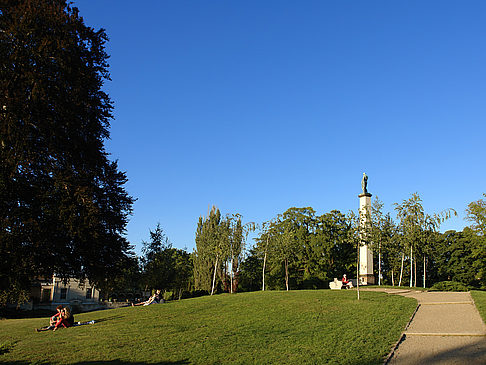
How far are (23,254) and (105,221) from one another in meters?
2.93

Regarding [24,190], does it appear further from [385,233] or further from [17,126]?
[385,233]

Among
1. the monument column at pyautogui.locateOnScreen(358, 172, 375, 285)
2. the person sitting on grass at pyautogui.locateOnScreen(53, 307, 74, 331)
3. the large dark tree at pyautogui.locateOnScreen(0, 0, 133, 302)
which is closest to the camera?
the large dark tree at pyautogui.locateOnScreen(0, 0, 133, 302)

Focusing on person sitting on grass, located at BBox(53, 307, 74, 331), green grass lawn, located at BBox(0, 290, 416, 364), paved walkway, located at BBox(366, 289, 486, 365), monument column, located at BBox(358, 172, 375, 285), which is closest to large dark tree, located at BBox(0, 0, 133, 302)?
green grass lawn, located at BBox(0, 290, 416, 364)

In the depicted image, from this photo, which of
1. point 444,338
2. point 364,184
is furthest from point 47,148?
point 364,184

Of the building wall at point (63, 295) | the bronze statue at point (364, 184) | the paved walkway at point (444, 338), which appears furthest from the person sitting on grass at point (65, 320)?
the building wall at point (63, 295)

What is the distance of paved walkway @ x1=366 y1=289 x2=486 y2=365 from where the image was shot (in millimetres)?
9289

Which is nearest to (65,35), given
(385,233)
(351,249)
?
(385,233)

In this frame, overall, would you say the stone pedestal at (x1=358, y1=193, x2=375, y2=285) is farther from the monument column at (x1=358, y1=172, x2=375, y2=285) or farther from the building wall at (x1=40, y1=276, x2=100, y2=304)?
the building wall at (x1=40, y1=276, x2=100, y2=304)

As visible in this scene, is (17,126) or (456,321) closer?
(17,126)

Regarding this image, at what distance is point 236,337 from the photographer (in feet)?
40.4

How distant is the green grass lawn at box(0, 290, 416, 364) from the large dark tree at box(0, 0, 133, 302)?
2892mm

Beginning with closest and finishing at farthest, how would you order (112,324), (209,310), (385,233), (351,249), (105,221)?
(105,221) → (112,324) → (209,310) → (385,233) → (351,249)

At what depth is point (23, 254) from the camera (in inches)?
490

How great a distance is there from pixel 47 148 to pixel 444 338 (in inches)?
545
